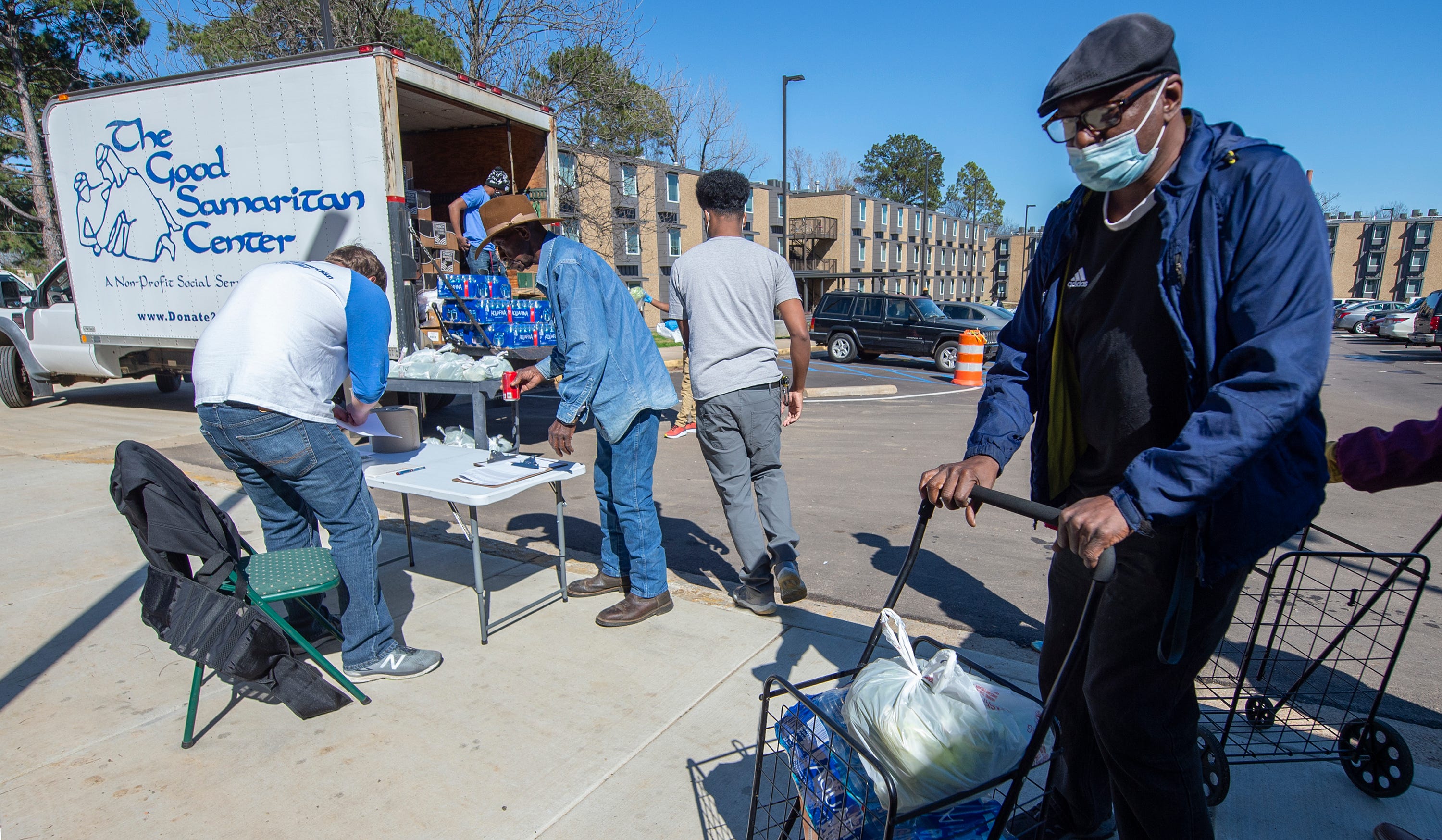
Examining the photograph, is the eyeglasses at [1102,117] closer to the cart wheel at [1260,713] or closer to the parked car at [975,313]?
the cart wheel at [1260,713]

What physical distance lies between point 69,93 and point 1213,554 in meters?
11.1

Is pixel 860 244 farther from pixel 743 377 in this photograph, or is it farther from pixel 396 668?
pixel 396 668

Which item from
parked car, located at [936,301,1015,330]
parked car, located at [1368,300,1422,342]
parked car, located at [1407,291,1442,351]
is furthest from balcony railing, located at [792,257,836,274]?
parked car, located at [936,301,1015,330]

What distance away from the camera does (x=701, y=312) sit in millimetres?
3730

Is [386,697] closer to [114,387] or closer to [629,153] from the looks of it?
[114,387]

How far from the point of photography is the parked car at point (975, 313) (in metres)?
17.2

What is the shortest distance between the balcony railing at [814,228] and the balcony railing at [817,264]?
153 centimetres

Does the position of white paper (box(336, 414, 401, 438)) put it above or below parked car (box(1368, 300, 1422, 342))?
above

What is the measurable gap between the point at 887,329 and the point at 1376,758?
15.7 m

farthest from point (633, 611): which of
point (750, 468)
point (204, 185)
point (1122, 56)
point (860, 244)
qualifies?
point (860, 244)

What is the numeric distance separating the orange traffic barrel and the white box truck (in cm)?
858

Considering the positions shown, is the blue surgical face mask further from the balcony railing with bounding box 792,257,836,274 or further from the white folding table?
the balcony railing with bounding box 792,257,836,274

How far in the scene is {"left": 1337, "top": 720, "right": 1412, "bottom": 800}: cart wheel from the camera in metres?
2.27

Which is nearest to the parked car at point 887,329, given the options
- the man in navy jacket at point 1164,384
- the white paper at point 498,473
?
the white paper at point 498,473
